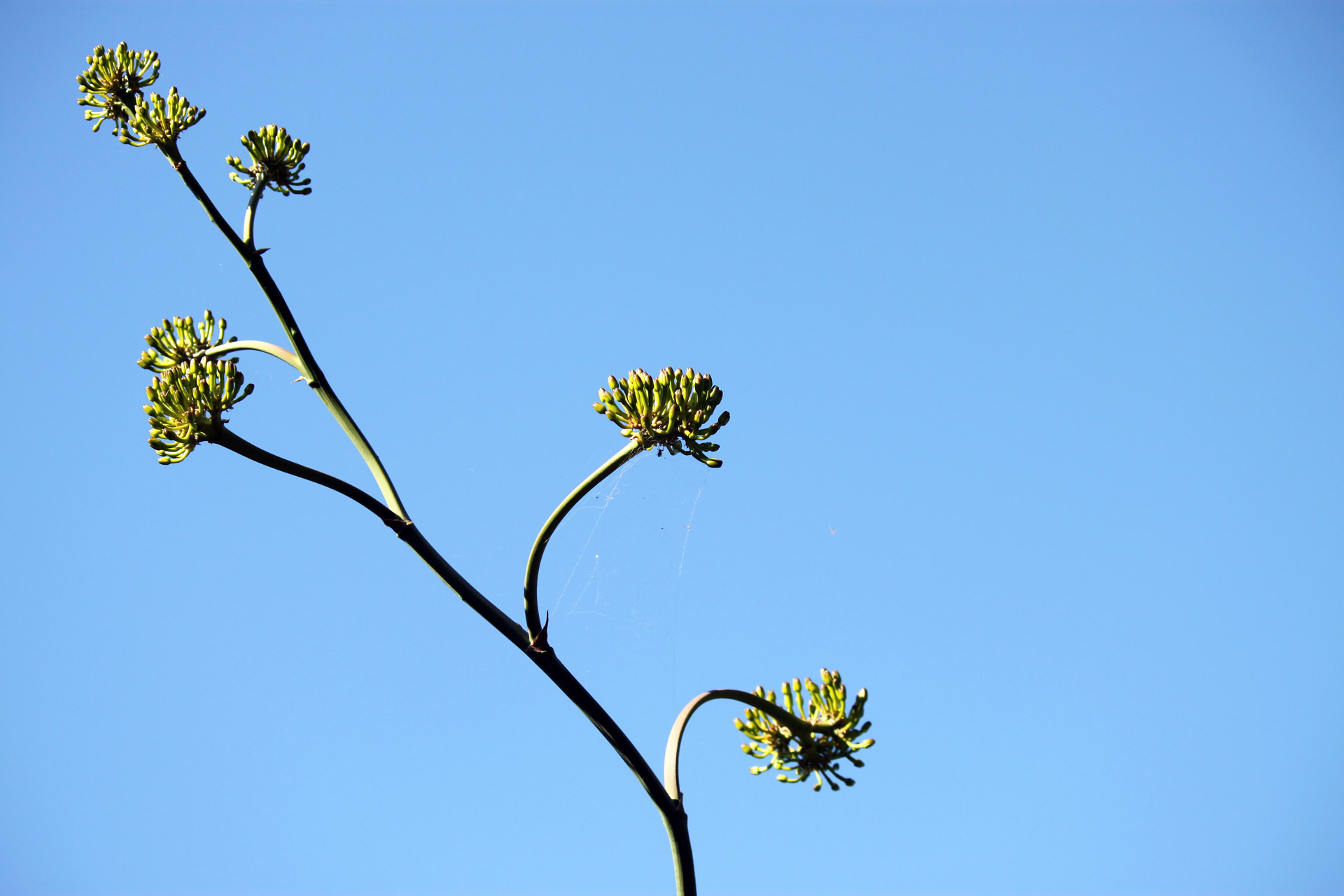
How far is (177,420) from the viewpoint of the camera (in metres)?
2.61

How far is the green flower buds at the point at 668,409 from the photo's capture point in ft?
8.32

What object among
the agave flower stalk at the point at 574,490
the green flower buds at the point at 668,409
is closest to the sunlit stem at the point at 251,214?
the agave flower stalk at the point at 574,490

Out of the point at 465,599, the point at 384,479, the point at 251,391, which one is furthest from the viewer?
the point at 251,391

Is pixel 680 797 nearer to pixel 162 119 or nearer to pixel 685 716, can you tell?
pixel 685 716

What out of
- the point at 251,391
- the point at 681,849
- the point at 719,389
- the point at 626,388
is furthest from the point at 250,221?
the point at 681,849

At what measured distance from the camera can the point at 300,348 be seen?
261 cm

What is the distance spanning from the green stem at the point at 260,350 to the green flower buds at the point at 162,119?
759mm

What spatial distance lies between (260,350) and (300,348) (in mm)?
301

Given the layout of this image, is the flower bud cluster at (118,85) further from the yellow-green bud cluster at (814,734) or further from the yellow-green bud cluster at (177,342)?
the yellow-green bud cluster at (814,734)

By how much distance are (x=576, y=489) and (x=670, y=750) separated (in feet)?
2.37

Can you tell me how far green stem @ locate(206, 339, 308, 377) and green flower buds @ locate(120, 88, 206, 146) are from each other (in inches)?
29.9

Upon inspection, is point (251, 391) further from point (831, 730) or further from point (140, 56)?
point (831, 730)

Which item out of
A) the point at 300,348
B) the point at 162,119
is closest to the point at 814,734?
the point at 300,348

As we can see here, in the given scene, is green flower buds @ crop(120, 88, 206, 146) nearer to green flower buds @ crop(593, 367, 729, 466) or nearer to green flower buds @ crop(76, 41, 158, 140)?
green flower buds @ crop(76, 41, 158, 140)
